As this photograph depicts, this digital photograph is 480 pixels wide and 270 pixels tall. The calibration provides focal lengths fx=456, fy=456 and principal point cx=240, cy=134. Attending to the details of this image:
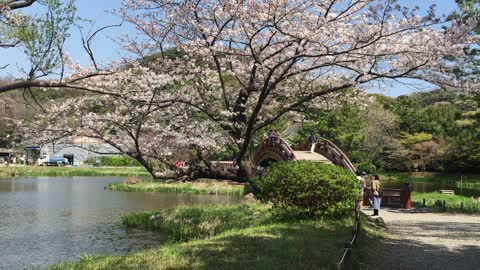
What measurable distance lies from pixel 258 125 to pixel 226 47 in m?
2.13

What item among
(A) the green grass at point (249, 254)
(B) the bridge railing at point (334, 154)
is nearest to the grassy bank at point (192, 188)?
(B) the bridge railing at point (334, 154)

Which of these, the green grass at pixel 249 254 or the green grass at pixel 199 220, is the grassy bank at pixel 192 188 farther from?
the green grass at pixel 249 254

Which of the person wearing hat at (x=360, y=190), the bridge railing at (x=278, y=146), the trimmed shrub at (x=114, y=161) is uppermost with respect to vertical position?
the bridge railing at (x=278, y=146)

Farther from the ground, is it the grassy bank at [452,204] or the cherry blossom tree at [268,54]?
the cherry blossom tree at [268,54]

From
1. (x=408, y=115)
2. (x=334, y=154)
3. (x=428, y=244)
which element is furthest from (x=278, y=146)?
(x=408, y=115)

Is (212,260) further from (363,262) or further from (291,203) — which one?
(291,203)

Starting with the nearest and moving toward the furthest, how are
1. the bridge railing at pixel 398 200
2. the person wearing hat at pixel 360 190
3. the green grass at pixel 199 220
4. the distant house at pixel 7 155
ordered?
1. the person wearing hat at pixel 360 190
2. the green grass at pixel 199 220
3. the bridge railing at pixel 398 200
4. the distant house at pixel 7 155

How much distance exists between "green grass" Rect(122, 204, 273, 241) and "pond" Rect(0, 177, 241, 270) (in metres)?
0.45

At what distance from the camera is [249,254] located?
681cm

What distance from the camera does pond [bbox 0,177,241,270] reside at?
39.0ft

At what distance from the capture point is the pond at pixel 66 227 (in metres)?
11.9

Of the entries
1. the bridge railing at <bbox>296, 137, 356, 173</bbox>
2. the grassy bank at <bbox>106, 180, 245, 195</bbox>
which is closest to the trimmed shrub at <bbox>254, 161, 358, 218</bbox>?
the bridge railing at <bbox>296, 137, 356, 173</bbox>

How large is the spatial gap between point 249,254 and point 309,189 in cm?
404

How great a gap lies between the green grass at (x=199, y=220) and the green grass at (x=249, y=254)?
3.02m
